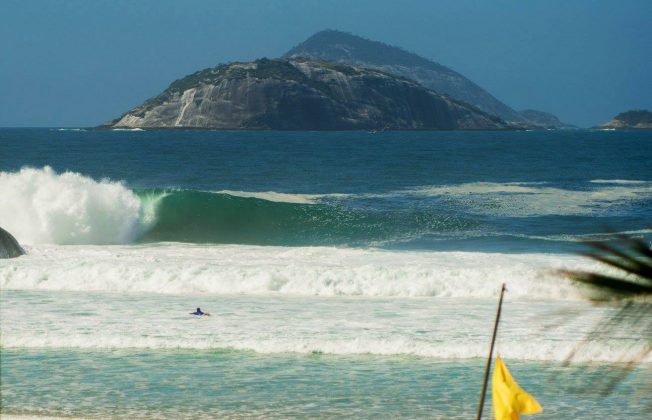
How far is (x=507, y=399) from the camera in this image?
3217 millimetres

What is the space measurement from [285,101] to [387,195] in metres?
140

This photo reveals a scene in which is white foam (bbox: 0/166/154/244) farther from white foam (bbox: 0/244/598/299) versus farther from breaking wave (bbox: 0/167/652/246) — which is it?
white foam (bbox: 0/244/598/299)

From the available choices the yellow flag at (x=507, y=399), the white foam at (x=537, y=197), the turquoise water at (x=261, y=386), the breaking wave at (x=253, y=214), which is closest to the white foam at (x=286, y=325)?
the turquoise water at (x=261, y=386)

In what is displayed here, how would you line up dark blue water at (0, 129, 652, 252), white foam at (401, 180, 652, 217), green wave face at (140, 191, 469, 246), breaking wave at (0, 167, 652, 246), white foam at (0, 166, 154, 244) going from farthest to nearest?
white foam at (401, 180, 652, 217)
dark blue water at (0, 129, 652, 252)
green wave face at (140, 191, 469, 246)
breaking wave at (0, 167, 652, 246)
white foam at (0, 166, 154, 244)

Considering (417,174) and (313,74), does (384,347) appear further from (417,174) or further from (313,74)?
(313,74)

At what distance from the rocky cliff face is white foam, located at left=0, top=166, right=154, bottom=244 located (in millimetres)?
142144

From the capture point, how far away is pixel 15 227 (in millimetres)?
27359

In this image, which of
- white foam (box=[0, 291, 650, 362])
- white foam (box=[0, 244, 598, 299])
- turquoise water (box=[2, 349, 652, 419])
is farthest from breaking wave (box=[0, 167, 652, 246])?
turquoise water (box=[2, 349, 652, 419])

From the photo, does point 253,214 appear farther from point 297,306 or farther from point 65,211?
point 297,306

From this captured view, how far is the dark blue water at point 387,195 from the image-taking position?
2975cm

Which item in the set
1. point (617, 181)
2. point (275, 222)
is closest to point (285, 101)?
point (617, 181)

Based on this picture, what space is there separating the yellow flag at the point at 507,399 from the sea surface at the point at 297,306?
27cm

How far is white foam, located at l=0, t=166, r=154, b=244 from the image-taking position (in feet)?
89.8

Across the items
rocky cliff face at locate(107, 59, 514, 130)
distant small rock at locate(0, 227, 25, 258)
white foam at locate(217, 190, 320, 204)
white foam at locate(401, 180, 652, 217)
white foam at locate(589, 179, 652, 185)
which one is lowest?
distant small rock at locate(0, 227, 25, 258)
